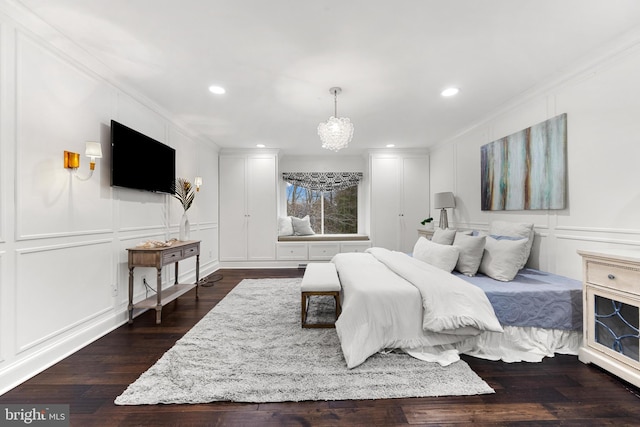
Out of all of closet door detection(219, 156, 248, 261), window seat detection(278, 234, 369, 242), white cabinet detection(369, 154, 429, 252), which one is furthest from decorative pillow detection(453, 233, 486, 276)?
closet door detection(219, 156, 248, 261)

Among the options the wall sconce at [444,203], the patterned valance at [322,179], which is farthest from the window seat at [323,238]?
the wall sconce at [444,203]

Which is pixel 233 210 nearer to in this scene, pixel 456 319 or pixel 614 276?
pixel 456 319

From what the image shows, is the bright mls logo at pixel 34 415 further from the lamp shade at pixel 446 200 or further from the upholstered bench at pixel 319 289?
the lamp shade at pixel 446 200

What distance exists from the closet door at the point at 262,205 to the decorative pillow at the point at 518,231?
148 inches

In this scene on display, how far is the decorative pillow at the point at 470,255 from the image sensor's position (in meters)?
2.75

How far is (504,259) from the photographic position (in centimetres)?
259

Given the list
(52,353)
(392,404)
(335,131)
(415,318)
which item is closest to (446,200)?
(335,131)

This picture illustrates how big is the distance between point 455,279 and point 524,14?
1912 millimetres

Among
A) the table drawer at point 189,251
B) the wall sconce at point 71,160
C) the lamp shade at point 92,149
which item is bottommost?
the table drawer at point 189,251

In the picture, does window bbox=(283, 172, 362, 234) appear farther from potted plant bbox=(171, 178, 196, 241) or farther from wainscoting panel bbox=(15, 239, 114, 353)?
wainscoting panel bbox=(15, 239, 114, 353)

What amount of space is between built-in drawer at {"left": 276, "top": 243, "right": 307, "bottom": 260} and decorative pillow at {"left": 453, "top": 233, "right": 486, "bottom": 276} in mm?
3265

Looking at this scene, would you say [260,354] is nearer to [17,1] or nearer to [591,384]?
[591,384]

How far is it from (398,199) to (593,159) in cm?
336

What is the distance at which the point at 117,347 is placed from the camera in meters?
2.28
